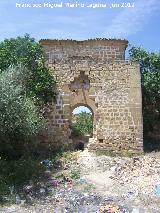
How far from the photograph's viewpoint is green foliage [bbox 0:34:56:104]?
62.5 ft

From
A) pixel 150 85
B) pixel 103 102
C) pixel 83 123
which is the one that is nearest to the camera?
pixel 103 102

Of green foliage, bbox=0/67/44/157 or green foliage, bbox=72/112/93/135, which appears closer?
green foliage, bbox=0/67/44/157

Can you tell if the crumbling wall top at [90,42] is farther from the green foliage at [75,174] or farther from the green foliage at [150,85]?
the green foliage at [75,174]

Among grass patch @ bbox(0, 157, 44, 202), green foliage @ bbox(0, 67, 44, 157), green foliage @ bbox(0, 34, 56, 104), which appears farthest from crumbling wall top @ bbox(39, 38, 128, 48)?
grass patch @ bbox(0, 157, 44, 202)

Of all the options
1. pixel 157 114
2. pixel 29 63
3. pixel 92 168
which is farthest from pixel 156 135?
pixel 29 63

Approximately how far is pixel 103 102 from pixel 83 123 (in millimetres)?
4307

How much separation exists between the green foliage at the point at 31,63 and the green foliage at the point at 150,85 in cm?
438

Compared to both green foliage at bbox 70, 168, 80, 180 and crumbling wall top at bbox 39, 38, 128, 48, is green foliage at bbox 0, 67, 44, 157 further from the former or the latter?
crumbling wall top at bbox 39, 38, 128, 48

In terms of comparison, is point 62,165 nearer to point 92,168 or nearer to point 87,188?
point 92,168

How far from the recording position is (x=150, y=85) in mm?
20953

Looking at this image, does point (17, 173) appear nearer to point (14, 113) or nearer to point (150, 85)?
point (14, 113)

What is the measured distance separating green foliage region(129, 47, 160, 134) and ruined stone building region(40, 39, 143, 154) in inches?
56.8

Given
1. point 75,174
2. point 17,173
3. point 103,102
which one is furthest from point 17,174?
point 103,102

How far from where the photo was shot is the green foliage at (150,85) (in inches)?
826
